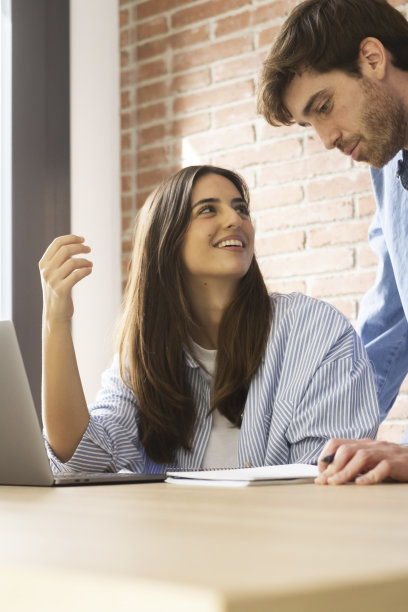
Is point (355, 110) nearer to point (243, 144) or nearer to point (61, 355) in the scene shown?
point (61, 355)

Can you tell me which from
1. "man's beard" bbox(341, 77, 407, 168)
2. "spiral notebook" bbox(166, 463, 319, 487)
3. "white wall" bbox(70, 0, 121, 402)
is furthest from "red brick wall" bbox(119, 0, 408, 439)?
"spiral notebook" bbox(166, 463, 319, 487)

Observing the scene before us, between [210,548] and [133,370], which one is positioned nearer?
[210,548]

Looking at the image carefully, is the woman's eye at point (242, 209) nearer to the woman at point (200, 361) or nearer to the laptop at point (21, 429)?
the woman at point (200, 361)

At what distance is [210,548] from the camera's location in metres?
0.39

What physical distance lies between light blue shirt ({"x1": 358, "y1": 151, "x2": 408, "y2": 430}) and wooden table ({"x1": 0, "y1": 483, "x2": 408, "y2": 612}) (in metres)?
1.34

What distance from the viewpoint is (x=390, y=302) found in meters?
2.08

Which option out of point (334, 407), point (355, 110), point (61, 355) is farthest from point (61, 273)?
point (355, 110)

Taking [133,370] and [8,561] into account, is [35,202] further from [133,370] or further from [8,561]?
[8,561]

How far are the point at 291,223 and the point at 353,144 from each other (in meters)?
0.85

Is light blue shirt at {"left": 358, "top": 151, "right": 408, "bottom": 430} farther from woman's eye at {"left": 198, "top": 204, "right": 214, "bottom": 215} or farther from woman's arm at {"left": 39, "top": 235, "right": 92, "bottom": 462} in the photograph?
woman's arm at {"left": 39, "top": 235, "right": 92, "bottom": 462}

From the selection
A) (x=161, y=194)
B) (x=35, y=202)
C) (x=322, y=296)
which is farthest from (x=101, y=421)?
(x=35, y=202)

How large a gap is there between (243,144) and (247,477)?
7.14 feet

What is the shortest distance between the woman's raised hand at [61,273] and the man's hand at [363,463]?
0.70 metres

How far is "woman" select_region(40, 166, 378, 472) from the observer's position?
157cm
